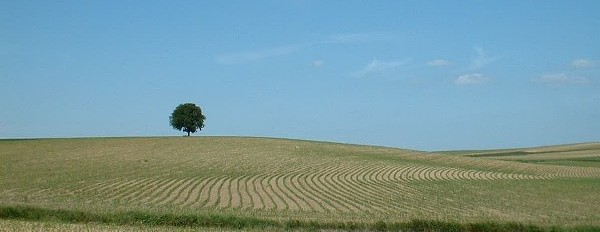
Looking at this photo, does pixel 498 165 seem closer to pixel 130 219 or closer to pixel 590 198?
pixel 590 198

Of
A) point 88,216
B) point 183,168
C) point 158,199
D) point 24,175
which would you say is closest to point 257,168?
point 183,168

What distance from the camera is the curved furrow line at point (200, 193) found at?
104ft

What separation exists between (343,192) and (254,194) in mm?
5250

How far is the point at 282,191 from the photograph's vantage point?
3859cm

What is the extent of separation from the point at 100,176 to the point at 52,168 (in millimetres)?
8307

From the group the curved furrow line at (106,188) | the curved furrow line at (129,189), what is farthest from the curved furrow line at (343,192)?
the curved furrow line at (106,188)

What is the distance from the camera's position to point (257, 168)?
5638 centimetres

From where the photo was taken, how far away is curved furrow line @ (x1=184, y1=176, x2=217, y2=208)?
31625 millimetres

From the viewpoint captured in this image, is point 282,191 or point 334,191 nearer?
point 282,191

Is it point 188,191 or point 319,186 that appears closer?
point 188,191

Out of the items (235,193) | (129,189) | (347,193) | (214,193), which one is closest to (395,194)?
(347,193)

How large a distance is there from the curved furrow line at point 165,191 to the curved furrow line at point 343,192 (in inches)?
350

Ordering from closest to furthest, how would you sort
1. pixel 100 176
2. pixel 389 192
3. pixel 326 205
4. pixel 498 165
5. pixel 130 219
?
pixel 130 219, pixel 326 205, pixel 389 192, pixel 100 176, pixel 498 165

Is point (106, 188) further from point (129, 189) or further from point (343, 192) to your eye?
point (343, 192)
